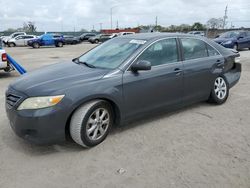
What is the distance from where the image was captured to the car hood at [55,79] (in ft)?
10.8

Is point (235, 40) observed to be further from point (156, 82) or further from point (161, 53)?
point (156, 82)

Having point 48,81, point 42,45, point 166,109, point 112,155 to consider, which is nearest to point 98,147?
point 112,155

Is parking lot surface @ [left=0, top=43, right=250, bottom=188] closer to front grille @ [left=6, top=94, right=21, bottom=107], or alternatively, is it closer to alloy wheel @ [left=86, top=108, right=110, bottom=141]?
alloy wheel @ [left=86, top=108, right=110, bottom=141]

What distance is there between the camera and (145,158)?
131 inches

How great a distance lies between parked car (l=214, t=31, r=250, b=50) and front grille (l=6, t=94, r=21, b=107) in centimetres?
1601

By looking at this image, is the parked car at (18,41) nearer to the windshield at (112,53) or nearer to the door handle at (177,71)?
the windshield at (112,53)

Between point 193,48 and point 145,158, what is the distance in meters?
2.48

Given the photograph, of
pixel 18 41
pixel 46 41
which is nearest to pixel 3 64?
pixel 46 41

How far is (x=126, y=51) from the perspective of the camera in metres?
4.10

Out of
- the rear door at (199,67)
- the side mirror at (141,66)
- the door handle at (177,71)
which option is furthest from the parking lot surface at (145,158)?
the side mirror at (141,66)

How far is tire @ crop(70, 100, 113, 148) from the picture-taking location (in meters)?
3.39

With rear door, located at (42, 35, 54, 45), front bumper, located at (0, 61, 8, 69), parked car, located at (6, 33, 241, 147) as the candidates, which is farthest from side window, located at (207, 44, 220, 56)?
rear door, located at (42, 35, 54, 45)

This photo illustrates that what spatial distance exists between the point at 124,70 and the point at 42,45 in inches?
1144

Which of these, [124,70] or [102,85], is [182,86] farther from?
[102,85]
